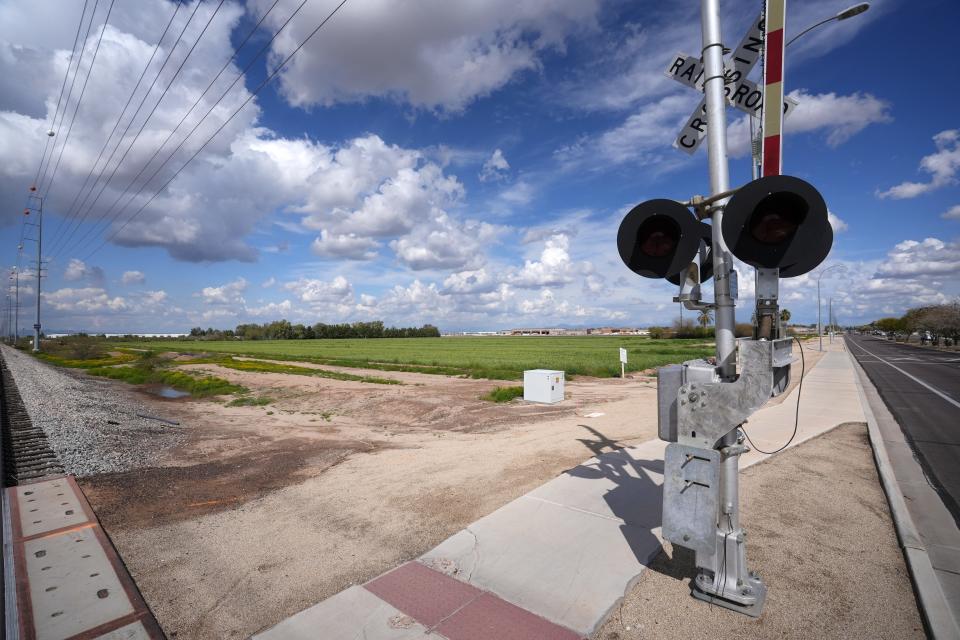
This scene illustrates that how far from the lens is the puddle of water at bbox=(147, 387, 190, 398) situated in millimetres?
22797

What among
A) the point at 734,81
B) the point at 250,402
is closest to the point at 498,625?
the point at 734,81

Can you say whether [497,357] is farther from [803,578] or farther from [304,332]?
[304,332]

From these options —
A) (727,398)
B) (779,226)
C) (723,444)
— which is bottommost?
(723,444)

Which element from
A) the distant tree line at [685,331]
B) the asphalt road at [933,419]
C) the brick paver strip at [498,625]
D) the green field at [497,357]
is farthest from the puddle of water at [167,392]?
the distant tree line at [685,331]

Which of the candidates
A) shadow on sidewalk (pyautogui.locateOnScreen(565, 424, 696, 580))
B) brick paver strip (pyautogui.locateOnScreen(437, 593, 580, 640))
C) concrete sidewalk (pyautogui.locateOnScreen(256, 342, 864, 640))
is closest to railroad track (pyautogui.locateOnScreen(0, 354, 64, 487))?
concrete sidewalk (pyautogui.locateOnScreen(256, 342, 864, 640))

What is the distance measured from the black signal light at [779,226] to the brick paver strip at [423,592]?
323cm

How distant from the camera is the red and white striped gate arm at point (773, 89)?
10.7 feet

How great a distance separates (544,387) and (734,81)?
42.1 feet

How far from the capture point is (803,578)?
12.6ft

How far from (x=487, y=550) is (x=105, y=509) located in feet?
17.6

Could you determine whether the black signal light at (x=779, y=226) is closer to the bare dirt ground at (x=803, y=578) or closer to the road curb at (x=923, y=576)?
the bare dirt ground at (x=803, y=578)

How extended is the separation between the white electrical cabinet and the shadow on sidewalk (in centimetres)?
701

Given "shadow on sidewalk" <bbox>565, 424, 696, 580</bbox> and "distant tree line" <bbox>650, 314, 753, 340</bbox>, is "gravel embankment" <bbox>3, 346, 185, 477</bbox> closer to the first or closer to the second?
"shadow on sidewalk" <bbox>565, 424, 696, 580</bbox>

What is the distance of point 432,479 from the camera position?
690cm
